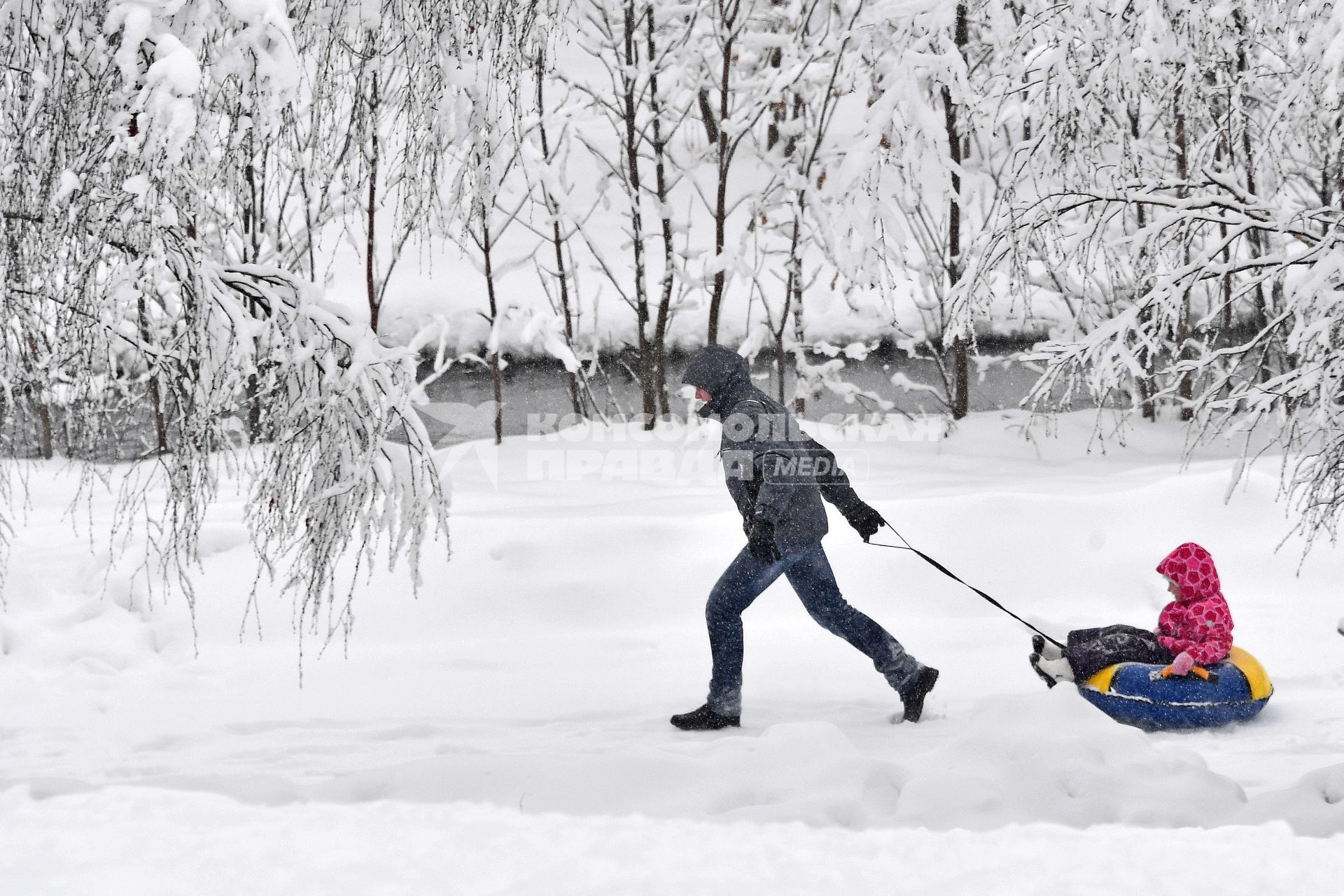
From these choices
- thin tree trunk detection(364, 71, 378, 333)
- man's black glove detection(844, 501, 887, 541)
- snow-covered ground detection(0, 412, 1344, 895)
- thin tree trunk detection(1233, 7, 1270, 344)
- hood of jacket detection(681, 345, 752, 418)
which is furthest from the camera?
thin tree trunk detection(1233, 7, 1270, 344)

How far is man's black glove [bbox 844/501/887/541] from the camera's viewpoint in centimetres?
459

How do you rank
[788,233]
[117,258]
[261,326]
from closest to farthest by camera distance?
[117,258], [261,326], [788,233]

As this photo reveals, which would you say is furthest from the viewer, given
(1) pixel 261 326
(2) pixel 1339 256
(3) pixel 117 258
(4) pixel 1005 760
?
(2) pixel 1339 256

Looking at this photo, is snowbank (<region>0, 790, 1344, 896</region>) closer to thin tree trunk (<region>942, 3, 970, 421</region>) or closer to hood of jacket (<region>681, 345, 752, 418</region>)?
hood of jacket (<region>681, 345, 752, 418</region>)

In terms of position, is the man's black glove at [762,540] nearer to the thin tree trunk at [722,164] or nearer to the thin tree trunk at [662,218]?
the thin tree trunk at [722,164]

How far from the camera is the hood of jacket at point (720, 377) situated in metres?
4.46

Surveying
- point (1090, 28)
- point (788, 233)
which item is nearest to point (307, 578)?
point (1090, 28)

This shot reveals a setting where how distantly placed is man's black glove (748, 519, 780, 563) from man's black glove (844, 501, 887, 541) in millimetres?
494

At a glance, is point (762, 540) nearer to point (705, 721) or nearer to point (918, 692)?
point (705, 721)

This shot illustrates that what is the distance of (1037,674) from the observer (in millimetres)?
4656

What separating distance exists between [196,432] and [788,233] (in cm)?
747

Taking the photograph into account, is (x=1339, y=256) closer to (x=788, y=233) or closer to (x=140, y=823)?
(x=140, y=823)

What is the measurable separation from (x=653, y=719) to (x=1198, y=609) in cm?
217

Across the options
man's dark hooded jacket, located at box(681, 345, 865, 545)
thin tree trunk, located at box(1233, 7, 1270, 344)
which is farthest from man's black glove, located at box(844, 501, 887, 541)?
thin tree trunk, located at box(1233, 7, 1270, 344)
